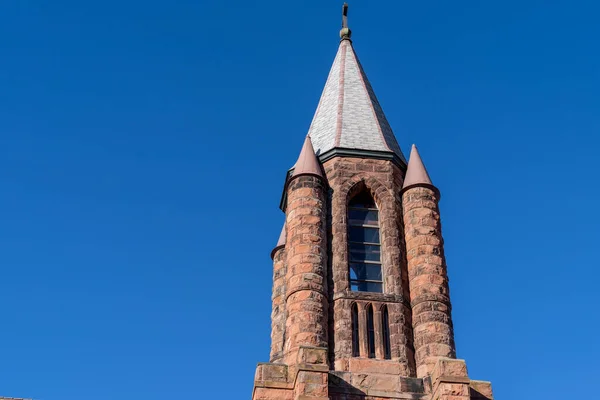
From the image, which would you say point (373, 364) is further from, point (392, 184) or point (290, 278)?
point (392, 184)

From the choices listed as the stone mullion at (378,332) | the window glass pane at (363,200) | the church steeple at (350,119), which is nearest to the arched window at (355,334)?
the stone mullion at (378,332)

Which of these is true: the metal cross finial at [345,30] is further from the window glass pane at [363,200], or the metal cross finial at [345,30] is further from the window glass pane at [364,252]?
the window glass pane at [364,252]

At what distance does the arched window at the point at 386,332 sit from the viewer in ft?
61.1

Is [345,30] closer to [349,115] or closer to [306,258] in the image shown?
[349,115]

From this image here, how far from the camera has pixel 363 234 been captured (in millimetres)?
20688

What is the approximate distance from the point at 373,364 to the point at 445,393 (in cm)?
177

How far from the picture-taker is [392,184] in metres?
21.3

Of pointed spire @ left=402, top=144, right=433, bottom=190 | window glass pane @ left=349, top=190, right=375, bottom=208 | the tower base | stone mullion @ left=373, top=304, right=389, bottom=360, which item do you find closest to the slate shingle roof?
pointed spire @ left=402, top=144, right=433, bottom=190

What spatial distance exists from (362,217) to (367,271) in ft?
4.51

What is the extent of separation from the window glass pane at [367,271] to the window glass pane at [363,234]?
60cm

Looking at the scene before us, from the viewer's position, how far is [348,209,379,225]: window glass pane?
2083cm

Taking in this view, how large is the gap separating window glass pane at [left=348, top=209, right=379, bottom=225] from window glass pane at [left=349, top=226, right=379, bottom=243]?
15 centimetres

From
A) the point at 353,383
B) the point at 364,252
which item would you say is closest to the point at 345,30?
the point at 364,252

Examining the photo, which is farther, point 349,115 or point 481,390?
point 349,115
